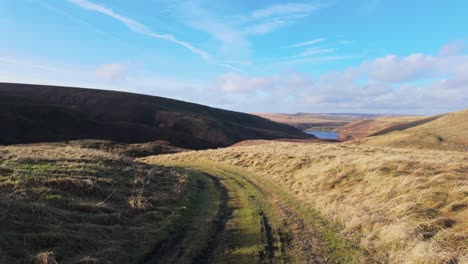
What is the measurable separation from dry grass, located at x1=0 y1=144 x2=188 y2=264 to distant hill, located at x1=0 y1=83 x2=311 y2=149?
162ft

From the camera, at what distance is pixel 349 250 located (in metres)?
10.3

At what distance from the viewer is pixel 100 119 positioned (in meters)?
98.9

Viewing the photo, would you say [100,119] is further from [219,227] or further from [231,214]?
[219,227]

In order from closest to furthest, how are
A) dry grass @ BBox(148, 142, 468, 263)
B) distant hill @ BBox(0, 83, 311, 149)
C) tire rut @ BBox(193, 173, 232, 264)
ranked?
tire rut @ BBox(193, 173, 232, 264) < dry grass @ BBox(148, 142, 468, 263) < distant hill @ BBox(0, 83, 311, 149)

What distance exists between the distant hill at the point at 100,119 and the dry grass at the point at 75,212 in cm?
4936

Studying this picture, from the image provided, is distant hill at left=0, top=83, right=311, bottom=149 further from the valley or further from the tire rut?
the tire rut

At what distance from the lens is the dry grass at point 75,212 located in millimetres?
8375

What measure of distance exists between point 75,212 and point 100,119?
316ft

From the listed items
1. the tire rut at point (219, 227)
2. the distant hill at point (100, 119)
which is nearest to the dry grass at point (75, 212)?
the tire rut at point (219, 227)

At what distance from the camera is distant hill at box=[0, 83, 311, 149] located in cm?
6544

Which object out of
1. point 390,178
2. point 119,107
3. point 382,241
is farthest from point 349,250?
point 119,107

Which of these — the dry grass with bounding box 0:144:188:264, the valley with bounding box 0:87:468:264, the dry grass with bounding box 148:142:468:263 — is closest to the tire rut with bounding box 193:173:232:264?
the valley with bounding box 0:87:468:264

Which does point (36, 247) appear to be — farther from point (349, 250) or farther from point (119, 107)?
point (119, 107)

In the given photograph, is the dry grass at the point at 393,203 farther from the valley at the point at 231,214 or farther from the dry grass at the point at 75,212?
the dry grass at the point at 75,212
